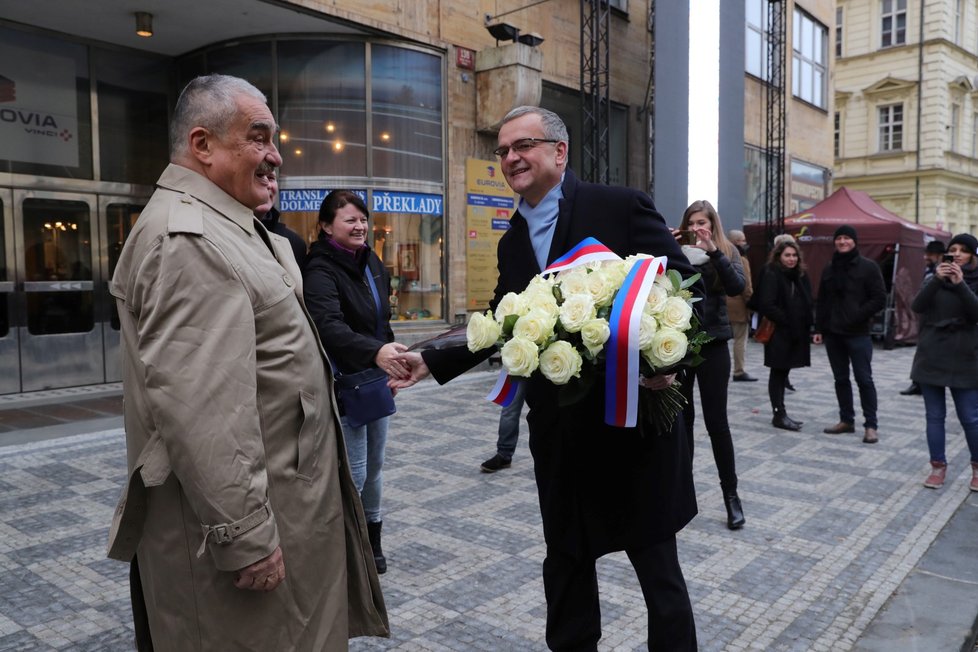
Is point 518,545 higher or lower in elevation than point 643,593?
lower

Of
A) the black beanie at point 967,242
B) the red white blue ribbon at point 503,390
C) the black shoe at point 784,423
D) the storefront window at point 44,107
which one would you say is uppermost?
the storefront window at point 44,107

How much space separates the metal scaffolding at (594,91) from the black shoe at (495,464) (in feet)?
27.4

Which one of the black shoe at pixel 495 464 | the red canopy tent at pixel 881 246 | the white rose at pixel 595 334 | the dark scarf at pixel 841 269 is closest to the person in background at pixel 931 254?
the dark scarf at pixel 841 269

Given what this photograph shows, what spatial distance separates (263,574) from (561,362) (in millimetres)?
920

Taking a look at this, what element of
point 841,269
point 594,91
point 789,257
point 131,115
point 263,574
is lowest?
point 263,574

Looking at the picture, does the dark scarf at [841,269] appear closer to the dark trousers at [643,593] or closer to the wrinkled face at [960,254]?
the wrinkled face at [960,254]

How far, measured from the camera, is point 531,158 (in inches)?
105

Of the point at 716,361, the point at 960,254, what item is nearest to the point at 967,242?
the point at 960,254

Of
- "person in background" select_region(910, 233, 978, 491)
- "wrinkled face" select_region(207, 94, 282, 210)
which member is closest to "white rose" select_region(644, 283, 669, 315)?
"wrinkled face" select_region(207, 94, 282, 210)

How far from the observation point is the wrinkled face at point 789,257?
7.82m

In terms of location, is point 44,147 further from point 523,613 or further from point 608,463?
point 608,463

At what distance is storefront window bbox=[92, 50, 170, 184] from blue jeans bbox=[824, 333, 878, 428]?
8891 millimetres

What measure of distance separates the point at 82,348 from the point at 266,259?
30.0 ft

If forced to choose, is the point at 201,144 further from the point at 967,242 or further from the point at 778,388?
the point at 778,388
